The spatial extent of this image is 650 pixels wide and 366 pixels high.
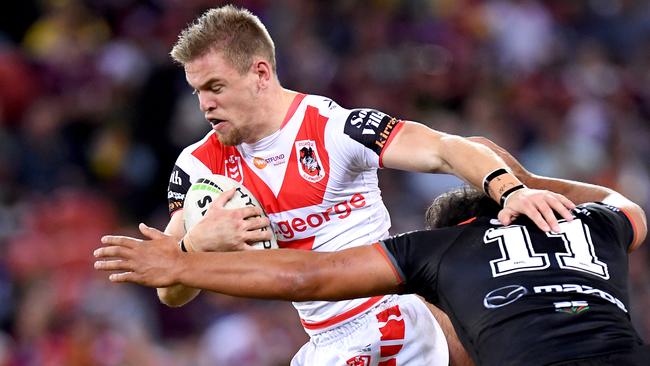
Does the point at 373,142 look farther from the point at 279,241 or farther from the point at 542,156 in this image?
the point at 542,156

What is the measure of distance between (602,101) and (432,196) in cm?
268

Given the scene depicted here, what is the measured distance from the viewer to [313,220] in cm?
529

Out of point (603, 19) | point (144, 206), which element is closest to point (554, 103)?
point (603, 19)

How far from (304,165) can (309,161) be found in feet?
0.10

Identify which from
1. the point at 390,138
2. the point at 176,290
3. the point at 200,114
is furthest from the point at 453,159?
the point at 200,114

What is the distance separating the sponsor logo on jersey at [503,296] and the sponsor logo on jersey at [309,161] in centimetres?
151

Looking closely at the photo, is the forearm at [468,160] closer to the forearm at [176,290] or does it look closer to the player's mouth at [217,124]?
the player's mouth at [217,124]

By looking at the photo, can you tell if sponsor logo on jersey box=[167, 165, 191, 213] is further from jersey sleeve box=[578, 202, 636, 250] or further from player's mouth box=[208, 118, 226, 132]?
jersey sleeve box=[578, 202, 636, 250]

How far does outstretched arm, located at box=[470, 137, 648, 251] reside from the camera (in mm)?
4496

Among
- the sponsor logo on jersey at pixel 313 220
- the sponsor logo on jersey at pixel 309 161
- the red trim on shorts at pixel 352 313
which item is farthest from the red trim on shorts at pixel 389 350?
the sponsor logo on jersey at pixel 309 161

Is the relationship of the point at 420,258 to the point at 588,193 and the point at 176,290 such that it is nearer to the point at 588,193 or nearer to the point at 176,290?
the point at 588,193

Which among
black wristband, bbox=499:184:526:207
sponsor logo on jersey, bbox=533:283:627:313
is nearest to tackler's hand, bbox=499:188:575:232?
black wristband, bbox=499:184:526:207

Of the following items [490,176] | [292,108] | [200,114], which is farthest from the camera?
[200,114]

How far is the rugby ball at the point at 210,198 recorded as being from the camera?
4992mm
